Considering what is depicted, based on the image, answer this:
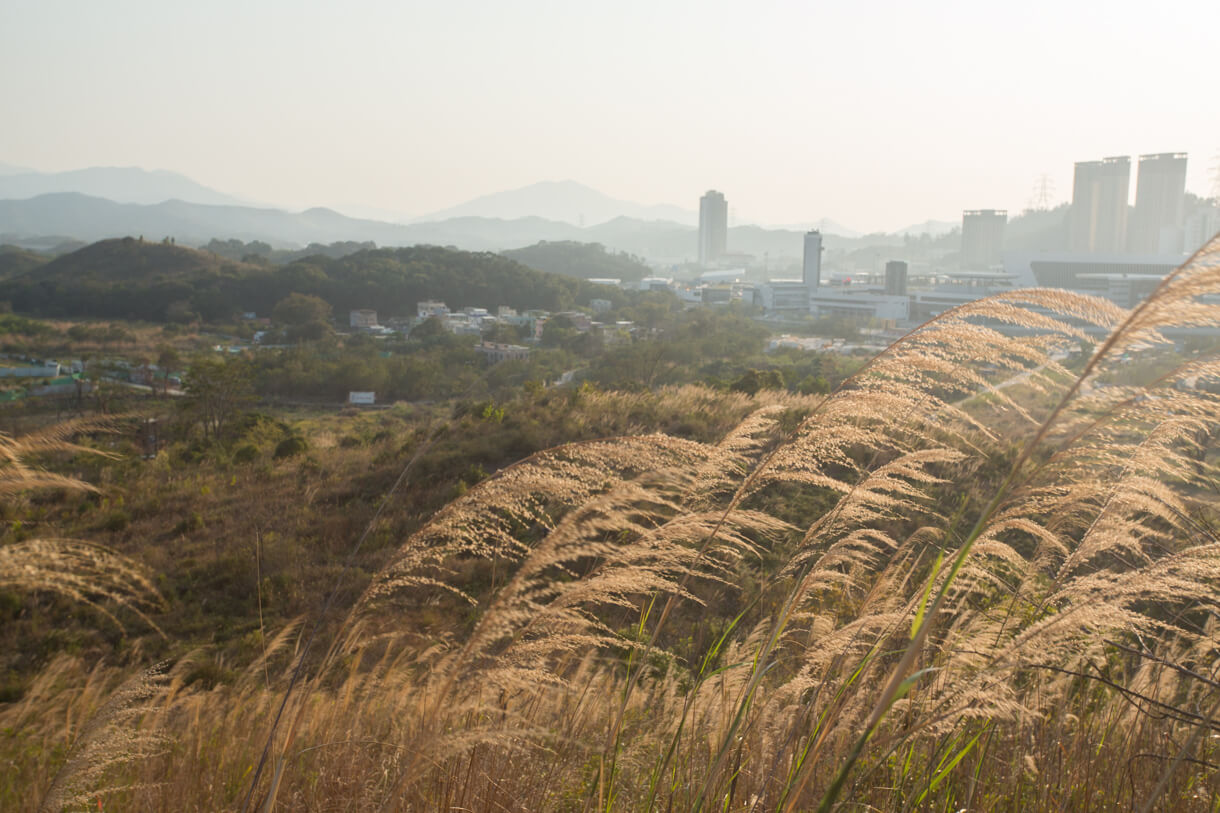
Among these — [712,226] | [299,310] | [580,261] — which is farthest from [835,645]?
[712,226]

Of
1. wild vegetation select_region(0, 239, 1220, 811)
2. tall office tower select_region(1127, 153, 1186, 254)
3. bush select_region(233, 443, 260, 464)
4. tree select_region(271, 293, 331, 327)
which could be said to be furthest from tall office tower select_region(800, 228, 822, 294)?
wild vegetation select_region(0, 239, 1220, 811)

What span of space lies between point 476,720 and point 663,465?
71cm

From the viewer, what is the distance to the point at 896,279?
45906 mm

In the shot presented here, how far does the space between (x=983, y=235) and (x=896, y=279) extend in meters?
37.3

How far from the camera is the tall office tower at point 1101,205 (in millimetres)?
51062

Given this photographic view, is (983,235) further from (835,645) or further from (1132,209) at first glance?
(835,645)

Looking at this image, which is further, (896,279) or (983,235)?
(983,235)

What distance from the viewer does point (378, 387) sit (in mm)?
25406

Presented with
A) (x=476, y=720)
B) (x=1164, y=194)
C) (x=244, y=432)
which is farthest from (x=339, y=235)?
(x=476, y=720)

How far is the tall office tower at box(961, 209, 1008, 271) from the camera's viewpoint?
74688 mm

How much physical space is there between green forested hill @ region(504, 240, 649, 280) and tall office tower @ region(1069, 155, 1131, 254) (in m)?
41.7

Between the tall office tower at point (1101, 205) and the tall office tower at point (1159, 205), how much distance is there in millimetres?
1228

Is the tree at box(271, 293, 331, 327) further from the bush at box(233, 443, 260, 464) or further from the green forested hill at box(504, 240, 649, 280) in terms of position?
the green forested hill at box(504, 240, 649, 280)

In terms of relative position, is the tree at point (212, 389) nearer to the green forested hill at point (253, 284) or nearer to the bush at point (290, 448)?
the bush at point (290, 448)
